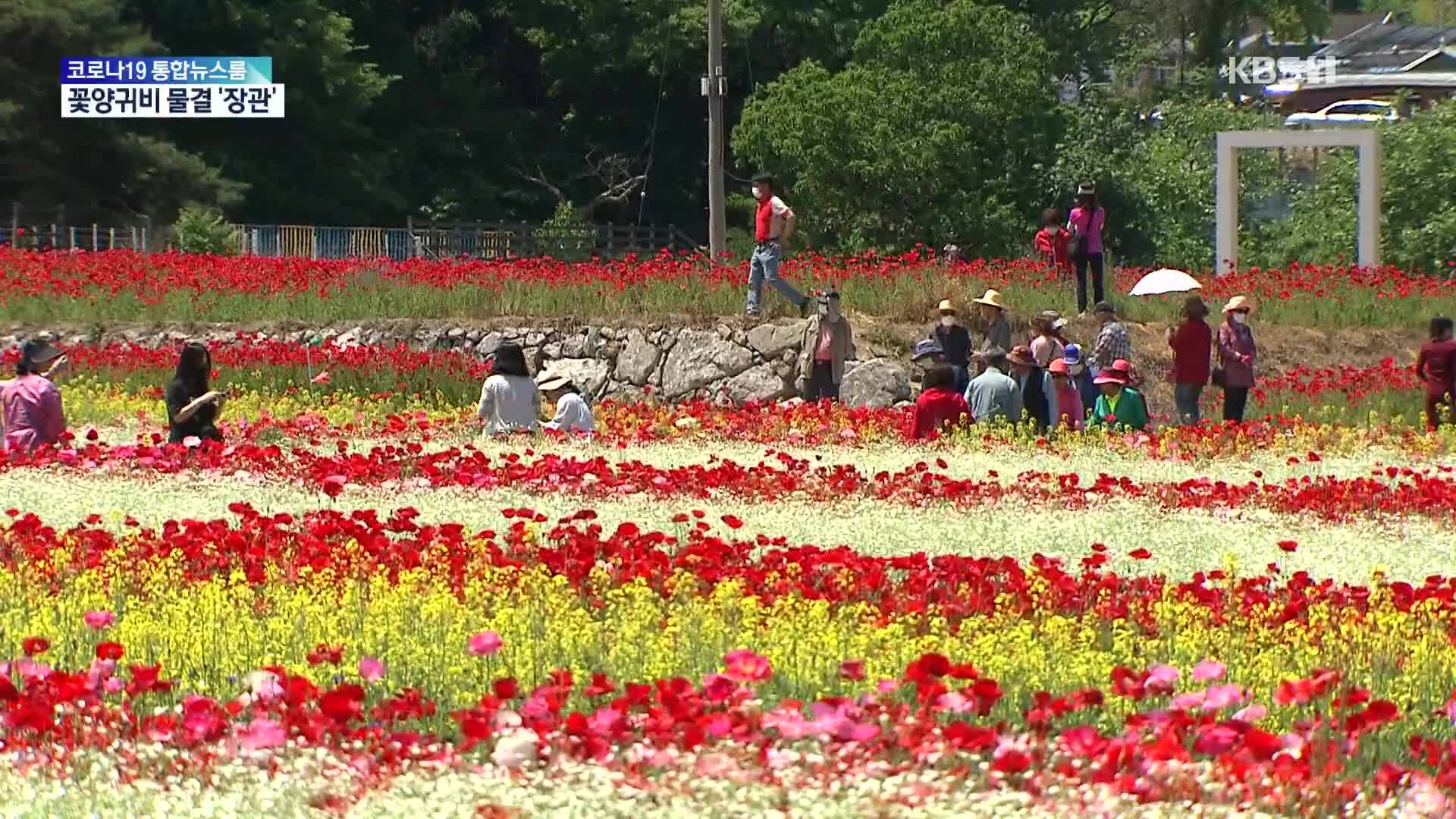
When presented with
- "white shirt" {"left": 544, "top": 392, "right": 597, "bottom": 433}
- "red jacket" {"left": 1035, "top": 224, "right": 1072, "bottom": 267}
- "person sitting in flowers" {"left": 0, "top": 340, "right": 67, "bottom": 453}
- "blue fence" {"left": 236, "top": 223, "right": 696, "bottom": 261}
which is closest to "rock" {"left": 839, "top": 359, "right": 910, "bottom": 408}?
"red jacket" {"left": 1035, "top": 224, "right": 1072, "bottom": 267}

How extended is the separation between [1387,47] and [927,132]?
184 feet

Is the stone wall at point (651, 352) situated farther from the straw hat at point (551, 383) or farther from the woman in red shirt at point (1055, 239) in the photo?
the straw hat at point (551, 383)

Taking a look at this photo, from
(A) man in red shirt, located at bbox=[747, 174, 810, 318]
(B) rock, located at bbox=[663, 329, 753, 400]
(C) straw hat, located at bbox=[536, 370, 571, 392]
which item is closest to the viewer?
(C) straw hat, located at bbox=[536, 370, 571, 392]

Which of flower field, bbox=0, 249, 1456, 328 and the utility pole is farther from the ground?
the utility pole

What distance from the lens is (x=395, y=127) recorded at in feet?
161

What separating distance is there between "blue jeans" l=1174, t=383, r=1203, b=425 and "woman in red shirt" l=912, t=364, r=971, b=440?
3.23 meters

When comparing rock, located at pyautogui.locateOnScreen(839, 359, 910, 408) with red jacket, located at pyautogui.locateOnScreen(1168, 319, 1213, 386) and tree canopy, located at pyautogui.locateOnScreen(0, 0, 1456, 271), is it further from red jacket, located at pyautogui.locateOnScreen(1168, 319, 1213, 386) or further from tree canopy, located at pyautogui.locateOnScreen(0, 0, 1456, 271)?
tree canopy, located at pyautogui.locateOnScreen(0, 0, 1456, 271)

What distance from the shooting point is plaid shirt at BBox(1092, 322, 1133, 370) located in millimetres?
18609

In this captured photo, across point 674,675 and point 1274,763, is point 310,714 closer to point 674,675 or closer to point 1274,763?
point 674,675

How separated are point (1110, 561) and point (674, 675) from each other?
3627mm

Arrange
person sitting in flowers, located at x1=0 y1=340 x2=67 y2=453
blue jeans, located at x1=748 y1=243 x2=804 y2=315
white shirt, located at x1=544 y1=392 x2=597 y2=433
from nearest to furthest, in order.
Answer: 1. person sitting in flowers, located at x1=0 y1=340 x2=67 y2=453
2. white shirt, located at x1=544 y1=392 x2=597 y2=433
3. blue jeans, located at x1=748 y1=243 x2=804 y2=315

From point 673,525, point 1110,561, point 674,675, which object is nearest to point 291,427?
point 673,525

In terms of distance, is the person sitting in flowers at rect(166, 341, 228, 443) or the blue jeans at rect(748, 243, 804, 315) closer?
the person sitting in flowers at rect(166, 341, 228, 443)

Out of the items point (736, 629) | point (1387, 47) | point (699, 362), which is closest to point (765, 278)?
point (699, 362)
